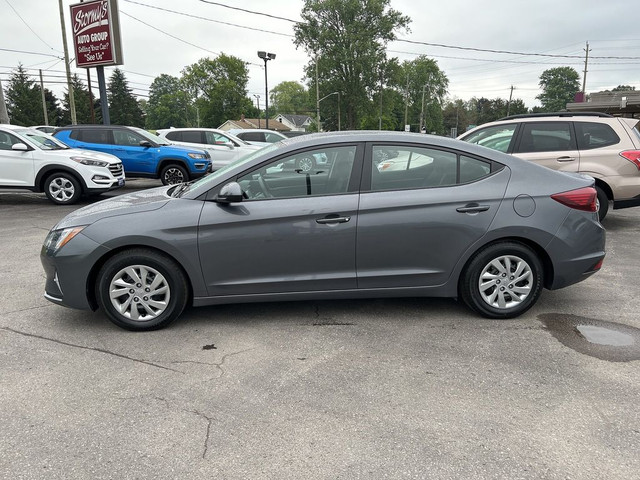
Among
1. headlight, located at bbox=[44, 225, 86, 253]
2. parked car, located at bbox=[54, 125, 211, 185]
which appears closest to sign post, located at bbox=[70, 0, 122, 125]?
parked car, located at bbox=[54, 125, 211, 185]

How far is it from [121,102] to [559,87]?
93295 millimetres

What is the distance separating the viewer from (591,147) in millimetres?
7234

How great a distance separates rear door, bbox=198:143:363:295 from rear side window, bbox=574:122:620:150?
199 inches

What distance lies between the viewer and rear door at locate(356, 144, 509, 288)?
3.83 meters

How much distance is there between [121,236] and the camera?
368 centimetres

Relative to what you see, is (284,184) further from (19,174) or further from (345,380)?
(19,174)

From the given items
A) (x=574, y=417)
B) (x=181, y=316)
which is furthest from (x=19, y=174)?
(x=574, y=417)

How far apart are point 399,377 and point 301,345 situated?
837mm

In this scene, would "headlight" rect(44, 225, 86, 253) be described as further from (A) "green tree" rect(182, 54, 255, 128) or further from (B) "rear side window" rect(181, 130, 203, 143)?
(A) "green tree" rect(182, 54, 255, 128)

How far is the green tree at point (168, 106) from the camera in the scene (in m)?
91.7

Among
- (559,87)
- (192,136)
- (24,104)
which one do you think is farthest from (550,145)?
(559,87)

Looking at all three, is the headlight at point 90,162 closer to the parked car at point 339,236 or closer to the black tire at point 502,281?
the parked car at point 339,236

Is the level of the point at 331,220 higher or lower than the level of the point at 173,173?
lower

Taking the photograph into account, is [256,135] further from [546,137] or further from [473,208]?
[473,208]
